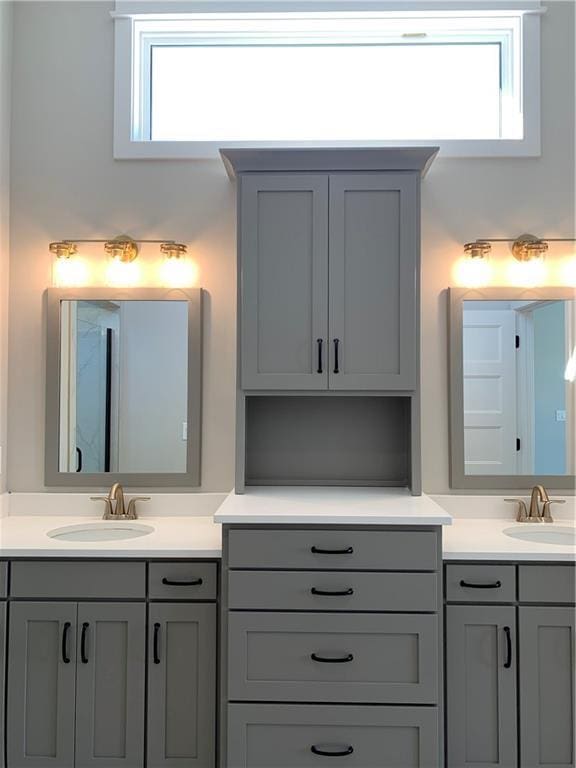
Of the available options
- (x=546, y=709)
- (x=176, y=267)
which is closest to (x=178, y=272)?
(x=176, y=267)

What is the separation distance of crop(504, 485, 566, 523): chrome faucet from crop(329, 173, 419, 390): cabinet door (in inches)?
29.2

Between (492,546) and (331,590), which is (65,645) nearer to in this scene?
(331,590)

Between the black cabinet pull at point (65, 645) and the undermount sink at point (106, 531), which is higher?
the undermount sink at point (106, 531)

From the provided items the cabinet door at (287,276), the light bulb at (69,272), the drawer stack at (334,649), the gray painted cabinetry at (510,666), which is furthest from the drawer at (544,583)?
the light bulb at (69,272)

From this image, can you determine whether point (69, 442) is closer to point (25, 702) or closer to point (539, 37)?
point (25, 702)

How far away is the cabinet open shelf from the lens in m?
2.77

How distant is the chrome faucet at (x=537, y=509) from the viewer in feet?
8.82

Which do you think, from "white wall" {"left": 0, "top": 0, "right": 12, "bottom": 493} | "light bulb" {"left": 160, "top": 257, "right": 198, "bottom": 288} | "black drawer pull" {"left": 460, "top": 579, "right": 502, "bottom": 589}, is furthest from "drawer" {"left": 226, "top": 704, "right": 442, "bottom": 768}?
"light bulb" {"left": 160, "top": 257, "right": 198, "bottom": 288}

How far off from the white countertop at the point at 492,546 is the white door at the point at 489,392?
0.28 meters

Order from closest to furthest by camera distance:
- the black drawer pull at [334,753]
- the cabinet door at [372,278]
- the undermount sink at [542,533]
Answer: the black drawer pull at [334,753], the cabinet door at [372,278], the undermount sink at [542,533]

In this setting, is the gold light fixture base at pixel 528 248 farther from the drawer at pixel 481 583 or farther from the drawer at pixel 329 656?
the drawer at pixel 329 656

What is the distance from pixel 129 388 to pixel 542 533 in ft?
5.87

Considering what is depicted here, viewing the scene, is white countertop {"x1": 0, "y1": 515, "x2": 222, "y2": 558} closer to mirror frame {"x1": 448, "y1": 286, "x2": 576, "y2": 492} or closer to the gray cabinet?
the gray cabinet

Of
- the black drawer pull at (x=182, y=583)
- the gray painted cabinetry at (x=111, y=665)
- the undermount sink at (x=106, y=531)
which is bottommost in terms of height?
the gray painted cabinetry at (x=111, y=665)
